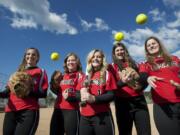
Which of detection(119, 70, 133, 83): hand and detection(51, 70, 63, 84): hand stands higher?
detection(51, 70, 63, 84): hand

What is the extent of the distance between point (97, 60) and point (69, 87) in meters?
1.00

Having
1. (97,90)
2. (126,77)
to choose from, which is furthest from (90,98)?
(126,77)

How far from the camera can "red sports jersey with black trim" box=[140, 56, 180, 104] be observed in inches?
172

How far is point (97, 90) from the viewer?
4.69 metres

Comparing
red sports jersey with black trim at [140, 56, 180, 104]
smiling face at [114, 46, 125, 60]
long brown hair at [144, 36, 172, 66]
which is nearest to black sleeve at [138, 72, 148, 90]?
red sports jersey with black trim at [140, 56, 180, 104]

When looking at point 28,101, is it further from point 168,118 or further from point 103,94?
point 168,118

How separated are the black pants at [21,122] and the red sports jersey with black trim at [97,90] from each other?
3.03 feet

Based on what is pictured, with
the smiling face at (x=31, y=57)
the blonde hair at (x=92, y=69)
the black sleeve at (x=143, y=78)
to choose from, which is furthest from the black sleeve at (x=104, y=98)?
the smiling face at (x=31, y=57)

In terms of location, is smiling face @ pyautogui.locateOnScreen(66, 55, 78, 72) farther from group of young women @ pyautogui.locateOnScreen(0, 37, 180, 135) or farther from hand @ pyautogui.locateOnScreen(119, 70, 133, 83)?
hand @ pyautogui.locateOnScreen(119, 70, 133, 83)

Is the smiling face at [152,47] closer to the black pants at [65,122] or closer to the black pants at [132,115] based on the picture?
the black pants at [132,115]

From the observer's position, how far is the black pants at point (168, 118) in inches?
162

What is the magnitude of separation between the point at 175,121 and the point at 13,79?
2.91 m

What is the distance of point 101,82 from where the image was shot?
4715 millimetres

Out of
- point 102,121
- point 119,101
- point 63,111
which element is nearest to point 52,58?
point 63,111
